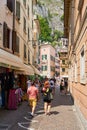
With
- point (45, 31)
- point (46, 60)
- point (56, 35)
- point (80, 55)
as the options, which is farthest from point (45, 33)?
point (80, 55)

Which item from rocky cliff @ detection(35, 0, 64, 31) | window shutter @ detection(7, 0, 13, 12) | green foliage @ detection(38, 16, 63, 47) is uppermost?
rocky cliff @ detection(35, 0, 64, 31)

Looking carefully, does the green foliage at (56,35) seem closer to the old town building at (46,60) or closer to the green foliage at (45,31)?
the green foliage at (45,31)

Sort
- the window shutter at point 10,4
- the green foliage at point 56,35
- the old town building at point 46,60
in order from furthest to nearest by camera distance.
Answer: the green foliage at point 56,35
the old town building at point 46,60
the window shutter at point 10,4

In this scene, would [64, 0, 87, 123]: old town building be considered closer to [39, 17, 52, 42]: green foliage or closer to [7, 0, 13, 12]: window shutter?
[7, 0, 13, 12]: window shutter

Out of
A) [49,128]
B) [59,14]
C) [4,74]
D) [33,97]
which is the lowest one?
[49,128]

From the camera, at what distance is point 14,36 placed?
25250 millimetres

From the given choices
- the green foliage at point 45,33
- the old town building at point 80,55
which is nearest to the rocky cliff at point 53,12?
the green foliage at point 45,33

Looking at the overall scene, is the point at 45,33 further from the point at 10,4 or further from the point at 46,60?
the point at 10,4

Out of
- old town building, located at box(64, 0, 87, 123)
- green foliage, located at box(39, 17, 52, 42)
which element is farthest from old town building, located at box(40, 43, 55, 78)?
old town building, located at box(64, 0, 87, 123)

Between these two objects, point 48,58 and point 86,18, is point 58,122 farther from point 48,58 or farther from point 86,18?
point 48,58

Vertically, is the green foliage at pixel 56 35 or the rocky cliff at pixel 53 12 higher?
the rocky cliff at pixel 53 12

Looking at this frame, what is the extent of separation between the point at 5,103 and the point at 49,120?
6.20 meters

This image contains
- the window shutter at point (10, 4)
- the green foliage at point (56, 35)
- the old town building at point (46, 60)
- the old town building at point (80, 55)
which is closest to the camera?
the old town building at point (80, 55)

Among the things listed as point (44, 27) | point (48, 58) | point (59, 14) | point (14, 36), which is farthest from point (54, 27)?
point (14, 36)
